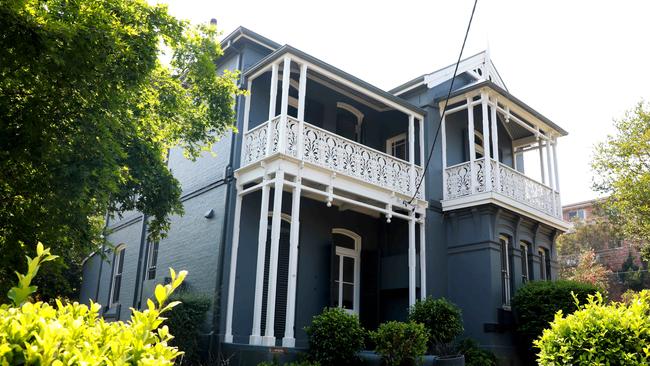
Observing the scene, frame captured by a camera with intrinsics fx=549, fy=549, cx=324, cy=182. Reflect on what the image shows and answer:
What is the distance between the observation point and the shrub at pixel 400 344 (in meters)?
10.6

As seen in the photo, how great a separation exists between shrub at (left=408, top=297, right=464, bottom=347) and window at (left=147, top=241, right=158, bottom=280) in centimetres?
794

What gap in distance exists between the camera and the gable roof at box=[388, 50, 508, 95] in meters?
16.7

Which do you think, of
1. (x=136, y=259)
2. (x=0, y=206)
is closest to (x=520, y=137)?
(x=136, y=259)

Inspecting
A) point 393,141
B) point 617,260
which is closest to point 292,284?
point 393,141

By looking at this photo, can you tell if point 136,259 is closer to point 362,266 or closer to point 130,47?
point 362,266

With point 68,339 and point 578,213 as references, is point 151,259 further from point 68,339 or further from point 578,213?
point 578,213

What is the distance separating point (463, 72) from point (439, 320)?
8535 millimetres

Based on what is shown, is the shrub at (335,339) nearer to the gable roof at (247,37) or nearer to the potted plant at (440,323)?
the potted plant at (440,323)

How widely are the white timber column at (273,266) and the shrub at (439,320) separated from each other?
11.9 ft

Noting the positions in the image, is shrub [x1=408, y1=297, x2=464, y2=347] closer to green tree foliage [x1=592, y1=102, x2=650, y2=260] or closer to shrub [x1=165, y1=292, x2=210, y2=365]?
shrub [x1=165, y1=292, x2=210, y2=365]

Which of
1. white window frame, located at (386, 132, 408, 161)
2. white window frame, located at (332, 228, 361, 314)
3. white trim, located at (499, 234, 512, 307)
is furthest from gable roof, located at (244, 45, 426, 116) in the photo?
white trim, located at (499, 234, 512, 307)

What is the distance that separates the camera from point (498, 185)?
15.0 metres

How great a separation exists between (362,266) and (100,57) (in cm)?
1018

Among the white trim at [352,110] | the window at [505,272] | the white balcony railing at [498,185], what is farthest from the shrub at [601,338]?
the white trim at [352,110]
